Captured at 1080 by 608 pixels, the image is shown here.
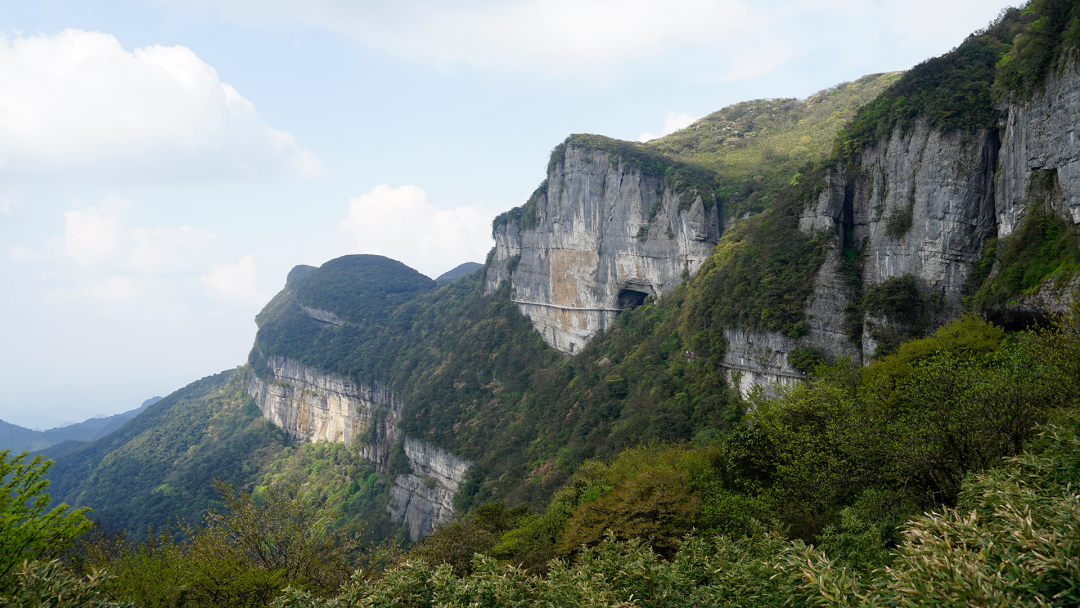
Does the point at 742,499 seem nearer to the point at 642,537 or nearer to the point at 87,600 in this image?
the point at 642,537

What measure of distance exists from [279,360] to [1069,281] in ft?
304

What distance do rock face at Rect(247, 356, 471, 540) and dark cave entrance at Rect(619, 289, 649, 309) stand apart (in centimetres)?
2163

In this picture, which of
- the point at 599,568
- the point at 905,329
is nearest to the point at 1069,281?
the point at 905,329

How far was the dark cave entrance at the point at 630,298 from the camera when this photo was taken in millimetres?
49062

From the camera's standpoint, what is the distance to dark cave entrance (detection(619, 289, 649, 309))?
4906 centimetres

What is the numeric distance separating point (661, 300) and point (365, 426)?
1911 inches

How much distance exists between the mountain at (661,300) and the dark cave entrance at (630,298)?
15cm

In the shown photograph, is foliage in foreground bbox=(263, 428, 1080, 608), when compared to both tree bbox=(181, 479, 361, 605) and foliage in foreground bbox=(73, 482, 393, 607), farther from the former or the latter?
tree bbox=(181, 479, 361, 605)

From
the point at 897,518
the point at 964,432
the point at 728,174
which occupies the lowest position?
the point at 897,518

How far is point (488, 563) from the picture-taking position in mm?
10930

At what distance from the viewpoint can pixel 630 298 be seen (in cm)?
4938

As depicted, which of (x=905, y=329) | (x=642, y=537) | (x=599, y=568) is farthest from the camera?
(x=905, y=329)

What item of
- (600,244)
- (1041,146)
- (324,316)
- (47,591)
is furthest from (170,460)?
(1041,146)

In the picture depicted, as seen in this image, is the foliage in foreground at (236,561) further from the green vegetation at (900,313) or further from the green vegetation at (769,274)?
the green vegetation at (769,274)
